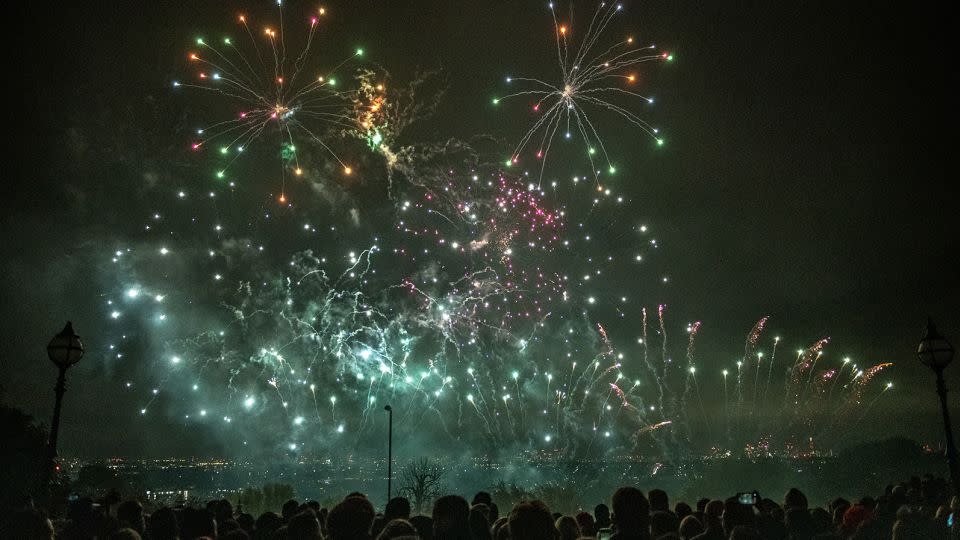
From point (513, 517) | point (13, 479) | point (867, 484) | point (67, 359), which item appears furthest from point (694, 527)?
point (867, 484)

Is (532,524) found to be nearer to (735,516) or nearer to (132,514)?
(735,516)

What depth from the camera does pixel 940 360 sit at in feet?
42.2

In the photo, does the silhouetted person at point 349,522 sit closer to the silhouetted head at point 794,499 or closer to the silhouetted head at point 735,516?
the silhouetted head at point 735,516

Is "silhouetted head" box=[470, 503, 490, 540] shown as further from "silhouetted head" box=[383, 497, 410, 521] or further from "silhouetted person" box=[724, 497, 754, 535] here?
"silhouetted person" box=[724, 497, 754, 535]

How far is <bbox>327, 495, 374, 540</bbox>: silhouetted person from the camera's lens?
20.7ft

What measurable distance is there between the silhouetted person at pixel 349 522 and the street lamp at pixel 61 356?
29.6ft

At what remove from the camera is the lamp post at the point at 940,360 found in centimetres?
1262

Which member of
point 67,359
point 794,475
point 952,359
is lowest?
point 794,475

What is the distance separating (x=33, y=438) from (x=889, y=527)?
2618 centimetres

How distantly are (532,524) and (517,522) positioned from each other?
146 mm

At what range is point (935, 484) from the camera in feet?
50.0

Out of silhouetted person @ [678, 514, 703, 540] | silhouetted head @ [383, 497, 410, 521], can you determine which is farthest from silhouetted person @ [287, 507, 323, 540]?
silhouetted person @ [678, 514, 703, 540]

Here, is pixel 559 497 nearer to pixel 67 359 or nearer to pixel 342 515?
pixel 67 359

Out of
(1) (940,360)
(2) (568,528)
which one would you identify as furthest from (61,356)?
(1) (940,360)
